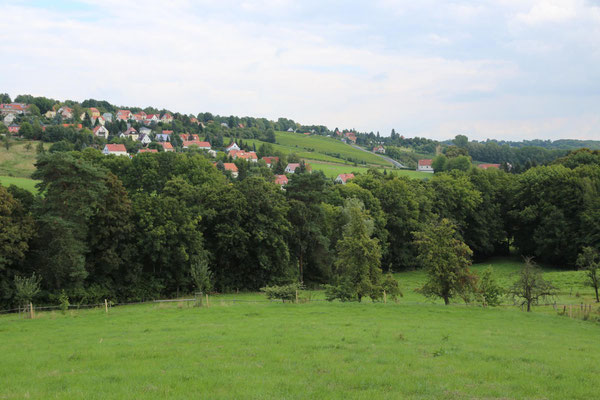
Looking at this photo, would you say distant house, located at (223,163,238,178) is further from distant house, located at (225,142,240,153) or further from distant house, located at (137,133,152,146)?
distant house, located at (225,142,240,153)

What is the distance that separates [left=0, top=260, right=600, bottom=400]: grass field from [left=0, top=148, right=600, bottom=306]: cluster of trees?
9.83 metres

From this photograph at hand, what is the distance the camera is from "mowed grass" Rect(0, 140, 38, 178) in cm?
9325

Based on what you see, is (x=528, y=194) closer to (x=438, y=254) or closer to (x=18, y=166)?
(x=438, y=254)

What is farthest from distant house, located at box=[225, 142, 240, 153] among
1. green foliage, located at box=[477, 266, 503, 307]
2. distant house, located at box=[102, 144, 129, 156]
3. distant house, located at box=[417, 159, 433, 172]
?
green foliage, located at box=[477, 266, 503, 307]

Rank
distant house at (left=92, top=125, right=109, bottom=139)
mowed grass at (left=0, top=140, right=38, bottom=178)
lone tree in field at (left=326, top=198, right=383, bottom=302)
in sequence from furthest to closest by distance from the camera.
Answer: distant house at (left=92, top=125, right=109, bottom=139)
mowed grass at (left=0, top=140, right=38, bottom=178)
lone tree in field at (left=326, top=198, right=383, bottom=302)

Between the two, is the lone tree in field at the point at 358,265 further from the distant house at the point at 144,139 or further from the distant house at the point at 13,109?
the distant house at the point at 13,109

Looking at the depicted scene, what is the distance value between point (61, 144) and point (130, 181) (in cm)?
5232

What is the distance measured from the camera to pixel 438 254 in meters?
32.6

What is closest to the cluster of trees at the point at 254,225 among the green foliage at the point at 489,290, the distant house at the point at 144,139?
the green foliage at the point at 489,290

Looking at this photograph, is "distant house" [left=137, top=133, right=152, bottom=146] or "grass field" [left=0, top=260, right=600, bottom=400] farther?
"distant house" [left=137, top=133, right=152, bottom=146]

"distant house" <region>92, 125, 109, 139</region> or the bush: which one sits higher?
"distant house" <region>92, 125, 109, 139</region>

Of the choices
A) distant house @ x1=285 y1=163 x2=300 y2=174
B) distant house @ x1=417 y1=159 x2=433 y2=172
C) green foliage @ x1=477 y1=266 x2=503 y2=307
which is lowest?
green foliage @ x1=477 y1=266 x2=503 y2=307

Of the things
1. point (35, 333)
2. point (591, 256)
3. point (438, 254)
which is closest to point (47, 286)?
point (35, 333)

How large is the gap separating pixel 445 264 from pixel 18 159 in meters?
102
